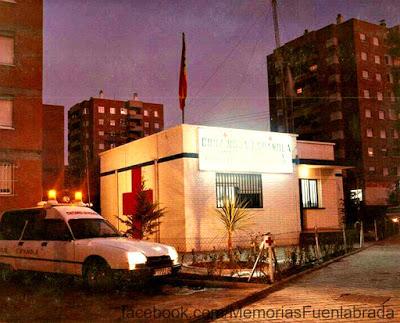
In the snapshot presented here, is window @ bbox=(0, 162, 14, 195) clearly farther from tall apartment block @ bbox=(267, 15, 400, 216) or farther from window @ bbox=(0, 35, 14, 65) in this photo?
tall apartment block @ bbox=(267, 15, 400, 216)

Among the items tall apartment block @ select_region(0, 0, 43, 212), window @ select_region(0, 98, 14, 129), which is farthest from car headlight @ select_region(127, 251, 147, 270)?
window @ select_region(0, 98, 14, 129)

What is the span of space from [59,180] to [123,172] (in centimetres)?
2892

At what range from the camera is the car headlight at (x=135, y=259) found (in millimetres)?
9586

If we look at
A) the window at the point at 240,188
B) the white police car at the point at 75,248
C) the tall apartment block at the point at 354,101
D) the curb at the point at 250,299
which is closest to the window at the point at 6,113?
the white police car at the point at 75,248

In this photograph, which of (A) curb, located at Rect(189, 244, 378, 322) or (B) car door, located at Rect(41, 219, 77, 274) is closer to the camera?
(A) curb, located at Rect(189, 244, 378, 322)

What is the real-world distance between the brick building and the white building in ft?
90.7

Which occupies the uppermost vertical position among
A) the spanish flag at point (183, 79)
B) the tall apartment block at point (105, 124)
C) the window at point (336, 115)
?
the tall apartment block at point (105, 124)

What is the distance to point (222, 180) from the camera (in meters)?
19.7

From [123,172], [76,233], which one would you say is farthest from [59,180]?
[76,233]

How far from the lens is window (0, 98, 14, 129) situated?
19703mm

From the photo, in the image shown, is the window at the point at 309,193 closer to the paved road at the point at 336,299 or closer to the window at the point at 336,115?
the paved road at the point at 336,299

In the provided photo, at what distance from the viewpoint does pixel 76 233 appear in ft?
36.0

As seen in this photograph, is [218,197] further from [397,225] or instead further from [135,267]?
[397,225]

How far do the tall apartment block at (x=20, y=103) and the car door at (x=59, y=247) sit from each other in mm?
9071
